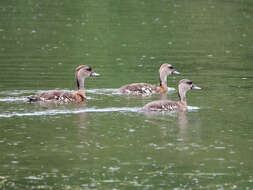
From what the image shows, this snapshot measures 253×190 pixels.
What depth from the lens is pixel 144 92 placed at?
1838 centimetres

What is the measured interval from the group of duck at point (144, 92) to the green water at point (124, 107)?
26cm

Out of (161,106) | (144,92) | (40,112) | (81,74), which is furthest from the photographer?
(144,92)

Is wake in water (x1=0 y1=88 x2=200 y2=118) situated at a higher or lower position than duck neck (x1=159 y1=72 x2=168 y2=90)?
lower

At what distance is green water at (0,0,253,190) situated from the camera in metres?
11.2

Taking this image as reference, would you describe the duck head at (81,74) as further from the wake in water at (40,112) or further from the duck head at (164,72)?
the duck head at (164,72)

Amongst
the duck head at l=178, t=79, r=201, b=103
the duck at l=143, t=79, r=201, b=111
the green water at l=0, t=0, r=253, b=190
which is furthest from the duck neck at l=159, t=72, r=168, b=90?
the duck at l=143, t=79, r=201, b=111

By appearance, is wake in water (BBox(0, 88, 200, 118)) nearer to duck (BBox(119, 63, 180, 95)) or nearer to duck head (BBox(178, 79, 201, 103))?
duck (BBox(119, 63, 180, 95))

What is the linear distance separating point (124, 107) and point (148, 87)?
8.32ft

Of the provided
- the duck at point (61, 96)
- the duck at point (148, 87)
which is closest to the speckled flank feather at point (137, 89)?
the duck at point (148, 87)

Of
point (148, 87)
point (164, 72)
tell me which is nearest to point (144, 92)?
point (148, 87)

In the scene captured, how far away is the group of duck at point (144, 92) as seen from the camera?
15.8 meters

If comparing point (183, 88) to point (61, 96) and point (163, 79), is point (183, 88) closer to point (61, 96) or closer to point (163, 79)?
point (61, 96)

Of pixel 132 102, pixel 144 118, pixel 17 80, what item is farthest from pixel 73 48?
pixel 144 118

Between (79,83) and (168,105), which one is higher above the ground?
(79,83)
